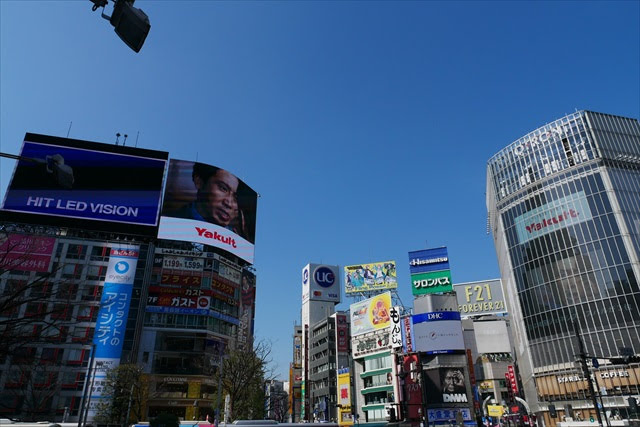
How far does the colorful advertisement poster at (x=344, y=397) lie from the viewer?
253ft

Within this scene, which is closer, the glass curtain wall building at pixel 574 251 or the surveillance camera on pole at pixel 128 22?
the surveillance camera on pole at pixel 128 22

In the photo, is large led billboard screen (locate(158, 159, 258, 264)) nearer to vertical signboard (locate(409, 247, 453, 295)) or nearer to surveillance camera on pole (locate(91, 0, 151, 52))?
vertical signboard (locate(409, 247, 453, 295))

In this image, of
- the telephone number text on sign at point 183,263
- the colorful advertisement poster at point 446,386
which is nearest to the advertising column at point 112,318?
the telephone number text on sign at point 183,263

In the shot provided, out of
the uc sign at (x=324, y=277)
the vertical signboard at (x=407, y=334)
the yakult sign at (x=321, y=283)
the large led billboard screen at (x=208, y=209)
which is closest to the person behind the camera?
the large led billboard screen at (x=208, y=209)

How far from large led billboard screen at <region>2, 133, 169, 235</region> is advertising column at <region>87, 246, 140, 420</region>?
10.5 meters

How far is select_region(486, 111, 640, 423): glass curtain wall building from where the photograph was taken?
59094mm

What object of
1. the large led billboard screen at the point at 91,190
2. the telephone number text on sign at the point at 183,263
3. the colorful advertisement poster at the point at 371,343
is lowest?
the colorful advertisement poster at the point at 371,343

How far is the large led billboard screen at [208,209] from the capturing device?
59.3 metres

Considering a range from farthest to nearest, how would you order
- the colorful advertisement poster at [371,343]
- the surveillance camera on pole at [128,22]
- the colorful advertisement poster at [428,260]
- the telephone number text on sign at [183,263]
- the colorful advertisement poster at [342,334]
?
1. the colorful advertisement poster at [342,334]
2. the colorful advertisement poster at [428,260]
3. the colorful advertisement poster at [371,343]
4. the telephone number text on sign at [183,263]
5. the surveillance camera on pole at [128,22]

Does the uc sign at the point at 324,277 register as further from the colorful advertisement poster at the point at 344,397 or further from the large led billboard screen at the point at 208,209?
the large led billboard screen at the point at 208,209

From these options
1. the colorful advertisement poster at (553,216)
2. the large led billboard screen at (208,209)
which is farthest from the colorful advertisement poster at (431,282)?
the large led billboard screen at (208,209)

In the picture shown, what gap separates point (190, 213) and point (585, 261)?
206ft

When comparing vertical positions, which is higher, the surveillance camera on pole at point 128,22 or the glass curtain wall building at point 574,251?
the glass curtain wall building at point 574,251

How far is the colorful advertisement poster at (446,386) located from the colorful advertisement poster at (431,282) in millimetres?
16644
